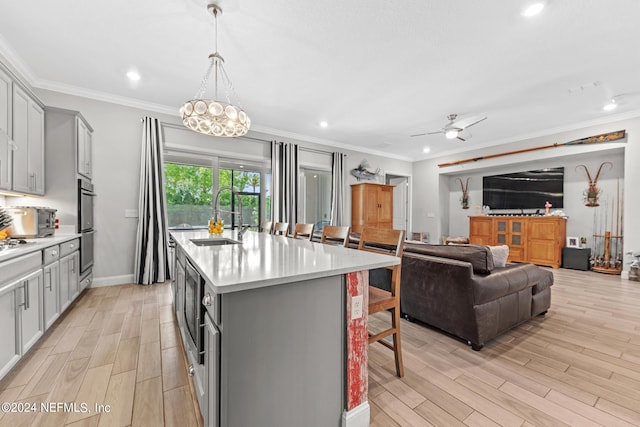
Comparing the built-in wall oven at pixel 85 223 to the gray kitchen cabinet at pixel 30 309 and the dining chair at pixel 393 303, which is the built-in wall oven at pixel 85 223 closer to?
the gray kitchen cabinet at pixel 30 309

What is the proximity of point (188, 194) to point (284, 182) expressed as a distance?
1741 millimetres

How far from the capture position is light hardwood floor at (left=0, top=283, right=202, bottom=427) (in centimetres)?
142

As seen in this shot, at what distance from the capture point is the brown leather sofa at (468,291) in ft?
6.95

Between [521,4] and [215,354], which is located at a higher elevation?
[521,4]

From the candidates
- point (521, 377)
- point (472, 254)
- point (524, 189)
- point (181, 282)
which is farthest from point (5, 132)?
point (524, 189)

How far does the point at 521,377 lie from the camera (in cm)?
179

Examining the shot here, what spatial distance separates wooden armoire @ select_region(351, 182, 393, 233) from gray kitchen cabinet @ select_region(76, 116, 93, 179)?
15.9 feet

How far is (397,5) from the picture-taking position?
7.06 feet

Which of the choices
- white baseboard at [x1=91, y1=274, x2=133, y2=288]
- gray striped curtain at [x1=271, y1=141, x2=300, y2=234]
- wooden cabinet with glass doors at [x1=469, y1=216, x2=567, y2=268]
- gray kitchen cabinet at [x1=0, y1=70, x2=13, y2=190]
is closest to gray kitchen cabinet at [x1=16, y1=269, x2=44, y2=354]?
gray kitchen cabinet at [x1=0, y1=70, x2=13, y2=190]

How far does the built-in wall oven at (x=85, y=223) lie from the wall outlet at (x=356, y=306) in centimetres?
352

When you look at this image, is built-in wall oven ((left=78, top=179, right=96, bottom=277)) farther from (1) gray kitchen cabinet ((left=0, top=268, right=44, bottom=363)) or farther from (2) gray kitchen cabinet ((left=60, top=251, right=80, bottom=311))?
(1) gray kitchen cabinet ((left=0, top=268, right=44, bottom=363))

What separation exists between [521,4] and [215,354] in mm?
3156

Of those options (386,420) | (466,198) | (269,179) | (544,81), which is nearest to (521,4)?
(544,81)

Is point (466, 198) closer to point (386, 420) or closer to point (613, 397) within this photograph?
point (613, 397)
